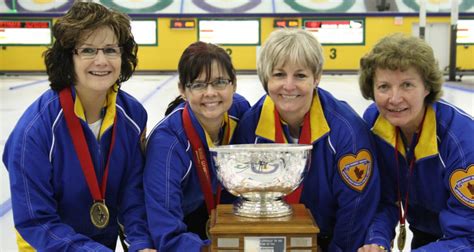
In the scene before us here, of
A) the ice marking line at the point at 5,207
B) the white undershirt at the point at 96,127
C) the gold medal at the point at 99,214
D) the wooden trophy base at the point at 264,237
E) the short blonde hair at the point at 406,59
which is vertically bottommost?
the ice marking line at the point at 5,207

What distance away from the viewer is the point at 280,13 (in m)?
18.7

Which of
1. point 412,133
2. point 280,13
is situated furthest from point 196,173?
point 280,13

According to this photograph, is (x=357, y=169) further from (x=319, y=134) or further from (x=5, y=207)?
(x=5, y=207)

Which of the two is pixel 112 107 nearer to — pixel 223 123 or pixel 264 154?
pixel 223 123

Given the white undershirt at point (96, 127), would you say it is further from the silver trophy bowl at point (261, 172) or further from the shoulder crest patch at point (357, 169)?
the shoulder crest patch at point (357, 169)

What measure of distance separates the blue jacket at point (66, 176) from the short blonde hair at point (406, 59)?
3.00ft

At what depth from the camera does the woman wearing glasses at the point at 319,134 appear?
2195 millimetres

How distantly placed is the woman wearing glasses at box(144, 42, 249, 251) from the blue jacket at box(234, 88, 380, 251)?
200 mm

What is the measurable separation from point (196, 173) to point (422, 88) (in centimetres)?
88

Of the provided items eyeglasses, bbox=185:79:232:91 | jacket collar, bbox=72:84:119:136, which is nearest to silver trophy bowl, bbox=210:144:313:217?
eyeglasses, bbox=185:79:232:91

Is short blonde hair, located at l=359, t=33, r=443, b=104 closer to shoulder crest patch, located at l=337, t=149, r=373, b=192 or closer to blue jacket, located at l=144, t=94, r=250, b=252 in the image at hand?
shoulder crest patch, located at l=337, t=149, r=373, b=192

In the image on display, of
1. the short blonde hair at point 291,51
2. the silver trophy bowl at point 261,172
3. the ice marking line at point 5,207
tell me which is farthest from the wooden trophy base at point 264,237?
the ice marking line at point 5,207

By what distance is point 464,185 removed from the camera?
2062 mm

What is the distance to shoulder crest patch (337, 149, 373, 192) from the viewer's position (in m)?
2.21
